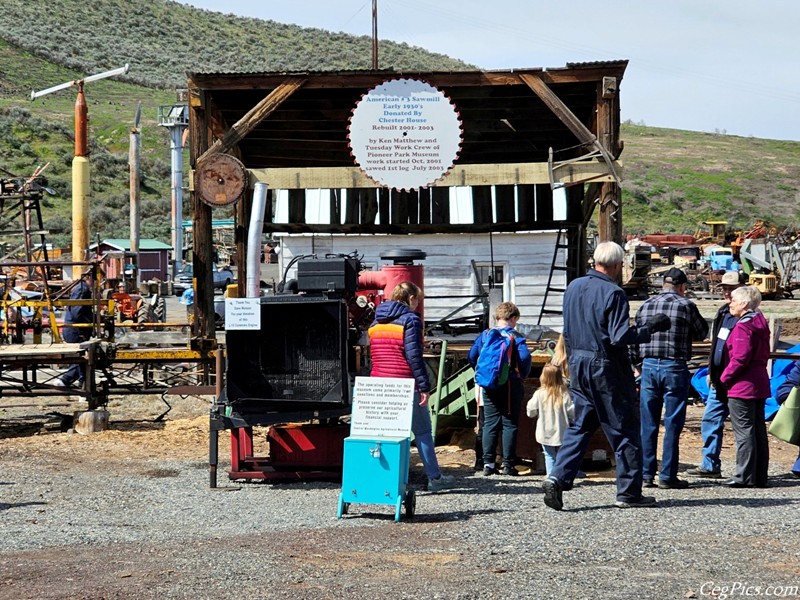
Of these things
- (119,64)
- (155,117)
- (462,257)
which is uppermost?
(119,64)

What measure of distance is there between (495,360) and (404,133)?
5522 millimetres

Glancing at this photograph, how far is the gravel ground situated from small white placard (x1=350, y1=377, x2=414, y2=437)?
0.62 m

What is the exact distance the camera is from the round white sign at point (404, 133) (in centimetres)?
1554

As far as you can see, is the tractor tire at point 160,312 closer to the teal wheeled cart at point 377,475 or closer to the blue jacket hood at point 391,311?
the blue jacket hood at point 391,311

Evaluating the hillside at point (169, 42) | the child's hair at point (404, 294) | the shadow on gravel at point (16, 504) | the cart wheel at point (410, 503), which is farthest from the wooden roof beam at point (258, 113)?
the hillside at point (169, 42)

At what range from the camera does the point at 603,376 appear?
8742 mm

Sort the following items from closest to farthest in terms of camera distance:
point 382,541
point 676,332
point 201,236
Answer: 1. point 382,541
2. point 676,332
3. point 201,236

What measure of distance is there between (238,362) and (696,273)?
1612 inches

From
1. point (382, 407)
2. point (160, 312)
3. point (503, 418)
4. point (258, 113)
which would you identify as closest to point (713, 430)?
point (503, 418)

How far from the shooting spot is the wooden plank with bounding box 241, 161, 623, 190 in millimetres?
15164

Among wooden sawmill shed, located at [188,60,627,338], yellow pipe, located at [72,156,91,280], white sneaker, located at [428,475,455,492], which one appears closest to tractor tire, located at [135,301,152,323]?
yellow pipe, located at [72,156,91,280]

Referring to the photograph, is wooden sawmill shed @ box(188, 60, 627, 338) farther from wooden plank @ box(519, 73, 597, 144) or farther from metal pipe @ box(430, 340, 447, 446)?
metal pipe @ box(430, 340, 447, 446)

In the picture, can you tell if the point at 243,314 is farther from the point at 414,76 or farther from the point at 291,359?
the point at 414,76

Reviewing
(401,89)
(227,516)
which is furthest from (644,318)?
(401,89)
